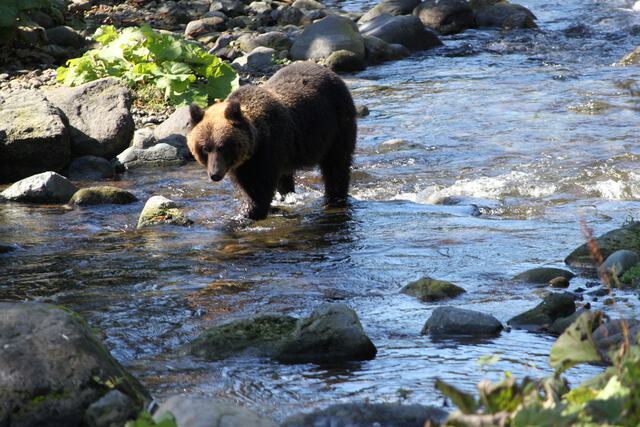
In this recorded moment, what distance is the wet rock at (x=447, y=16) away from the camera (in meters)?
21.6

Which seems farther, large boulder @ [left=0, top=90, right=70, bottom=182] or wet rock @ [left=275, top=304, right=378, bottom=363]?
large boulder @ [left=0, top=90, right=70, bottom=182]

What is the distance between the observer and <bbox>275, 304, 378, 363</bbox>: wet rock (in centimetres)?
548

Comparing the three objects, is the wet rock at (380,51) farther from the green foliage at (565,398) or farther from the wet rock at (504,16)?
the green foliage at (565,398)

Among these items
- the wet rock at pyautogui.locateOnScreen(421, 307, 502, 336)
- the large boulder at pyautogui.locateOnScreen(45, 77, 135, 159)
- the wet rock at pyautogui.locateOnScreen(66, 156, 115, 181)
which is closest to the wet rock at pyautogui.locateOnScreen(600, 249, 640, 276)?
the wet rock at pyautogui.locateOnScreen(421, 307, 502, 336)

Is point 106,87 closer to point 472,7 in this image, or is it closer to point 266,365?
point 266,365

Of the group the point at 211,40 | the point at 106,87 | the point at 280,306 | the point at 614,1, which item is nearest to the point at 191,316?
the point at 280,306

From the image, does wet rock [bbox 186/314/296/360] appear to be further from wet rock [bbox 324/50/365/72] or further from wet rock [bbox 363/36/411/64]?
wet rock [bbox 363/36/411/64]

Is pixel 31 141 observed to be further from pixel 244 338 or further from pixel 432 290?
pixel 244 338

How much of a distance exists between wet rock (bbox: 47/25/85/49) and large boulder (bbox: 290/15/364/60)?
3.92m

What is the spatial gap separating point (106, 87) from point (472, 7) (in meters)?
12.3

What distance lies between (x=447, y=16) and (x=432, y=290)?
15.9 m

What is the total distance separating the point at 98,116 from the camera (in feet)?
40.9

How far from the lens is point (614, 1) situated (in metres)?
23.6

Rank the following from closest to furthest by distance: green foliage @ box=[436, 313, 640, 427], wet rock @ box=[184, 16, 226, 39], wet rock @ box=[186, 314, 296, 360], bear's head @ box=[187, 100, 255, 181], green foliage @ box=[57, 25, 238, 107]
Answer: green foliage @ box=[436, 313, 640, 427]
wet rock @ box=[186, 314, 296, 360]
bear's head @ box=[187, 100, 255, 181]
green foliage @ box=[57, 25, 238, 107]
wet rock @ box=[184, 16, 226, 39]
